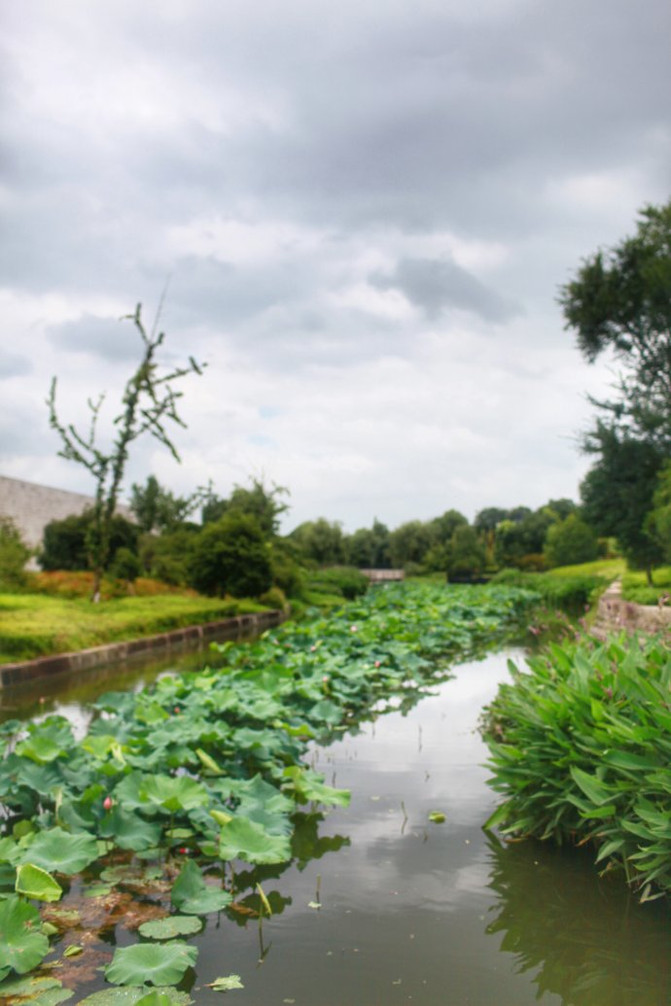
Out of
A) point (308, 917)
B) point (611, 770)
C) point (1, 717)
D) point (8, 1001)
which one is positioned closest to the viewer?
point (8, 1001)

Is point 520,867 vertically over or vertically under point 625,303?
under

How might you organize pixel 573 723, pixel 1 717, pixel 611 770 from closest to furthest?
pixel 611 770 → pixel 573 723 → pixel 1 717

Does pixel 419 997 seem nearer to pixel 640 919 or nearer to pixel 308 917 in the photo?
pixel 308 917

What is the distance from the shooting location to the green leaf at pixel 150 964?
2160mm

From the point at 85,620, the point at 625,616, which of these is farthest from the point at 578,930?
the point at 85,620

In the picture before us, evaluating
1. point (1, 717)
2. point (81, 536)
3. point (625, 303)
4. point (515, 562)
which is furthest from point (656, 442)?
point (515, 562)

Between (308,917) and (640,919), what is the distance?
3.69ft

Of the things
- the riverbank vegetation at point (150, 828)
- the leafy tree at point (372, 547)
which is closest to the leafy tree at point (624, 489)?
the riverbank vegetation at point (150, 828)

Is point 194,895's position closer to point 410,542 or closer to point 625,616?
point 625,616

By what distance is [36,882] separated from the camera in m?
2.52

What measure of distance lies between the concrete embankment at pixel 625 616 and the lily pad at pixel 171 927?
5880mm

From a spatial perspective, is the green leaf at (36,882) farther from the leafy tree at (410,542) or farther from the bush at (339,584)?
the leafy tree at (410,542)

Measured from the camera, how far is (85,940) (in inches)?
102

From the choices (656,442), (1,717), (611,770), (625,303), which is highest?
(625,303)
